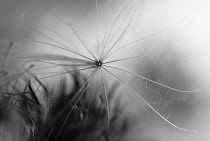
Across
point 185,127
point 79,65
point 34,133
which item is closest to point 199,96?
point 185,127

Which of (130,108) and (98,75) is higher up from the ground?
(98,75)

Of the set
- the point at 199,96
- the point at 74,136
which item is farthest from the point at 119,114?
the point at 199,96

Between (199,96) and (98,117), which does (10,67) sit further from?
(199,96)

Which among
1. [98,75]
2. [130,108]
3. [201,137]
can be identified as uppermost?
[98,75]

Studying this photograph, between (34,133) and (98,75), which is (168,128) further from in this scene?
(34,133)

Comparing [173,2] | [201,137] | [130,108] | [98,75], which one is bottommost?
[201,137]

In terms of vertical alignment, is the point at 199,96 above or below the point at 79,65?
below
